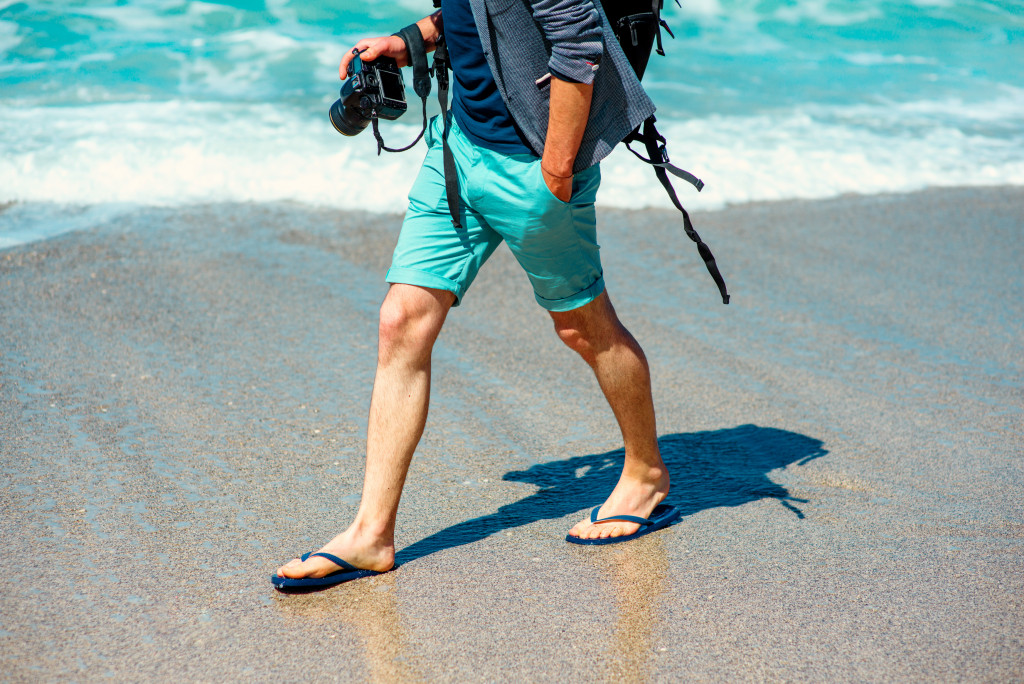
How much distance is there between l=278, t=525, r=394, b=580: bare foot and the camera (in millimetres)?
2264

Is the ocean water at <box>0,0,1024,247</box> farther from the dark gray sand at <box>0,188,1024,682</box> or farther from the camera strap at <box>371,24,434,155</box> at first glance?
the camera strap at <box>371,24,434,155</box>

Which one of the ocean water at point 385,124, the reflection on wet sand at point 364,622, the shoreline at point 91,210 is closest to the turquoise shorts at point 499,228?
the reflection on wet sand at point 364,622

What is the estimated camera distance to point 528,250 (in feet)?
7.66

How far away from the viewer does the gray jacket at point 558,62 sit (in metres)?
2.05

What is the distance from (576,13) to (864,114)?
7.72 metres

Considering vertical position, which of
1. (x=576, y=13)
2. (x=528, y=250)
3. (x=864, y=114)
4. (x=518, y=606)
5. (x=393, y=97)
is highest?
(x=576, y=13)

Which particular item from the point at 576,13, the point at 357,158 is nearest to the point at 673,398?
the point at 576,13

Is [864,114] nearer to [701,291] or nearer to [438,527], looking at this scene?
[701,291]

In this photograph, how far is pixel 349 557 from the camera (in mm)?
2311

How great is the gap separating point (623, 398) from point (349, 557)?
855 mm

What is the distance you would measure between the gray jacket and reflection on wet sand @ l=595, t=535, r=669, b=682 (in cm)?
106

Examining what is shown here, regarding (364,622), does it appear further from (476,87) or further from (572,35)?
(572,35)

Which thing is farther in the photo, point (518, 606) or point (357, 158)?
point (357, 158)

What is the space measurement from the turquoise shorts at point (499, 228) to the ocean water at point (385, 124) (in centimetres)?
179
